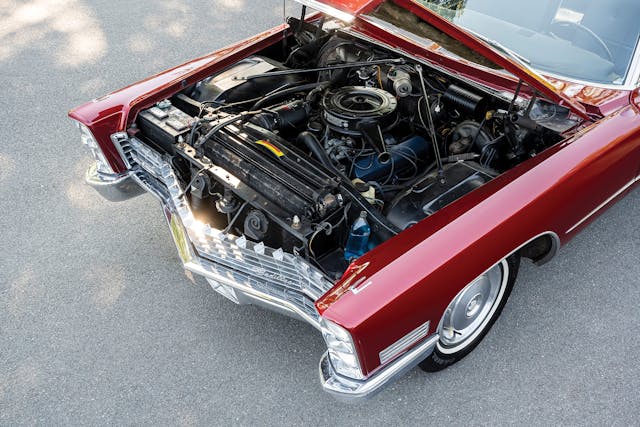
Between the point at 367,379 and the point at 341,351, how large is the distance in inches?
5.6

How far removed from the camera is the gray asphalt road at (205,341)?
2059 mm

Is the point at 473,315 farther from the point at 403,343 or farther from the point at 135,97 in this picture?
the point at 135,97

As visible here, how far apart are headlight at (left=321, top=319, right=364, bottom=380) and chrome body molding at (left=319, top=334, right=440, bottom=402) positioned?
0.03 metres

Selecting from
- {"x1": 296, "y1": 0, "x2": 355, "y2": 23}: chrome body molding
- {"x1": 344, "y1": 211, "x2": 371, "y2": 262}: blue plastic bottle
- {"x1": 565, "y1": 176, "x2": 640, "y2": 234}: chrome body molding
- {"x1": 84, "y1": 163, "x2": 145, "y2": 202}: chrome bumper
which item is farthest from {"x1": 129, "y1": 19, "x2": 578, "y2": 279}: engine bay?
{"x1": 296, "y1": 0, "x2": 355, "y2": 23}: chrome body molding

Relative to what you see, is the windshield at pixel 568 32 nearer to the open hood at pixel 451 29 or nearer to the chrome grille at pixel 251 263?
the open hood at pixel 451 29

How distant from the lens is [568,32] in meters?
2.39

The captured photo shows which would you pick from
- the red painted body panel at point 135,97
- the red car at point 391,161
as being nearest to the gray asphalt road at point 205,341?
the red car at point 391,161

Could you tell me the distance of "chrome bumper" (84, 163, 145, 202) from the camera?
2.47 meters

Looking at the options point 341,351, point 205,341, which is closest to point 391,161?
point 341,351

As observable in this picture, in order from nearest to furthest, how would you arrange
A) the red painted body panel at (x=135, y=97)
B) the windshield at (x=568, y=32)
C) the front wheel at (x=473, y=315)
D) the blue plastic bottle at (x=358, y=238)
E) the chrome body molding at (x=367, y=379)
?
the chrome body molding at (x=367, y=379)
the blue plastic bottle at (x=358, y=238)
the front wheel at (x=473, y=315)
the windshield at (x=568, y=32)
the red painted body panel at (x=135, y=97)

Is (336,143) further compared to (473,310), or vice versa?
(336,143)

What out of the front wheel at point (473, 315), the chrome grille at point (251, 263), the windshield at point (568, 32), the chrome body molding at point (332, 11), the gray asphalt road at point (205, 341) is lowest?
the gray asphalt road at point (205, 341)

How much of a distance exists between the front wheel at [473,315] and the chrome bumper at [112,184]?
5.42 feet

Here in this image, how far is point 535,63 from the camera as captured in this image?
234cm
